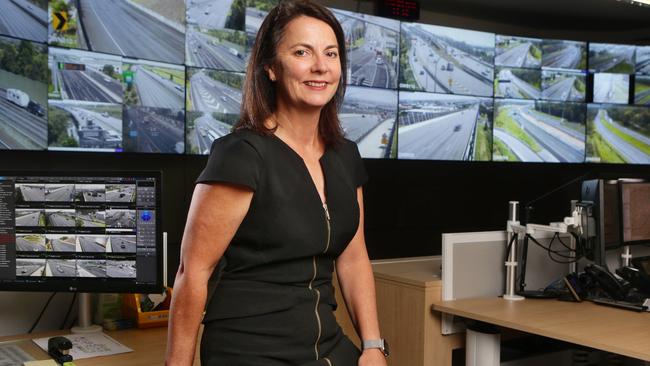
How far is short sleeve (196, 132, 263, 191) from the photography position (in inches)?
47.4

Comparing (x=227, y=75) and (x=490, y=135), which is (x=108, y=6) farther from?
(x=490, y=135)

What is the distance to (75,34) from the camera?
8.70 ft

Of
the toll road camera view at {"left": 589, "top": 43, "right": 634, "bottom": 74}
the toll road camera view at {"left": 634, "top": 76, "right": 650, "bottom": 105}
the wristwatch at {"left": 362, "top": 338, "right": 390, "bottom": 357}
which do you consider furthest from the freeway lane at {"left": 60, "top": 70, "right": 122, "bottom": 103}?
the toll road camera view at {"left": 634, "top": 76, "right": 650, "bottom": 105}

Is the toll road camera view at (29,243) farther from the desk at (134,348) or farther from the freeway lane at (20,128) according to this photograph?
the freeway lane at (20,128)

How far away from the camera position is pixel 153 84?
290 cm

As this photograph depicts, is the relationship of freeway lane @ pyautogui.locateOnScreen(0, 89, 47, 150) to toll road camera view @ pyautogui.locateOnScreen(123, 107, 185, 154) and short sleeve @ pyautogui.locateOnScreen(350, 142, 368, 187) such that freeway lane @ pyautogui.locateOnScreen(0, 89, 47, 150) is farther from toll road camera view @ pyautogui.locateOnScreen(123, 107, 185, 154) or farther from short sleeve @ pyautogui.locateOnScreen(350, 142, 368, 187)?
short sleeve @ pyautogui.locateOnScreen(350, 142, 368, 187)

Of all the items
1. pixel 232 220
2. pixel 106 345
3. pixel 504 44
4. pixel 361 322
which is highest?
pixel 504 44

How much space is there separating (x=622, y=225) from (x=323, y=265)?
1878 millimetres

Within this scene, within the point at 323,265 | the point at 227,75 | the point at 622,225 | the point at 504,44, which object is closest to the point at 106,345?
the point at 323,265

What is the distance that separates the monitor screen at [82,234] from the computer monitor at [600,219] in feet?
5.68

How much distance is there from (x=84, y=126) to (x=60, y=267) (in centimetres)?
93

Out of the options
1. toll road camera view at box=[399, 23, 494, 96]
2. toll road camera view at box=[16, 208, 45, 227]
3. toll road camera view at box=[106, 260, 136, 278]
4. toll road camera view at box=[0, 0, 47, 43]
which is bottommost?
toll road camera view at box=[106, 260, 136, 278]

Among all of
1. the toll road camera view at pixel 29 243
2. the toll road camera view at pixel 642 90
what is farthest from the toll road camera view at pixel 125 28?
the toll road camera view at pixel 642 90

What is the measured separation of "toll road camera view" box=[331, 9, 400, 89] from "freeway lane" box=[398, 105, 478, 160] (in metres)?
0.34
